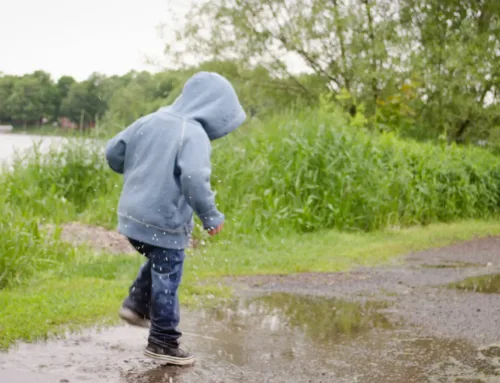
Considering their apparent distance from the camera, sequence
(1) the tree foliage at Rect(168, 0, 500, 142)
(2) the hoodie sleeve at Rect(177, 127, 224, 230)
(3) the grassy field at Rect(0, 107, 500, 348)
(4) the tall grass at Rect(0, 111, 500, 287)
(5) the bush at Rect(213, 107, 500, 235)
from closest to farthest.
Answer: (2) the hoodie sleeve at Rect(177, 127, 224, 230), (3) the grassy field at Rect(0, 107, 500, 348), (4) the tall grass at Rect(0, 111, 500, 287), (5) the bush at Rect(213, 107, 500, 235), (1) the tree foliage at Rect(168, 0, 500, 142)

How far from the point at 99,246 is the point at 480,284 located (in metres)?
4.35

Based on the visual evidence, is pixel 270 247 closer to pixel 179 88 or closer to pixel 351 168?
pixel 351 168

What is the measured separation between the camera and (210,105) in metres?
4.70

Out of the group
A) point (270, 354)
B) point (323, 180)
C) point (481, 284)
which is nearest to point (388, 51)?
point (323, 180)

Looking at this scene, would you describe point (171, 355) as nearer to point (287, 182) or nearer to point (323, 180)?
point (287, 182)

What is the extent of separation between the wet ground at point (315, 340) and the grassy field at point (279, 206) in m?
0.68

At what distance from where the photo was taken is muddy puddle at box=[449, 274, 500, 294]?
7812mm

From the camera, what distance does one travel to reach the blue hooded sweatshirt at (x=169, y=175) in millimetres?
4391

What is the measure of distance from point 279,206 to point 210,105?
6.46m

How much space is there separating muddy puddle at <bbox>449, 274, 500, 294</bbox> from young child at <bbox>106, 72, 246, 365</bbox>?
13.4 feet

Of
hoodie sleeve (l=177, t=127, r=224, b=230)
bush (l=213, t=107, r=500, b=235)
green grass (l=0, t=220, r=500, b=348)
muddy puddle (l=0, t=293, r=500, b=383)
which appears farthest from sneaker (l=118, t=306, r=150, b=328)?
bush (l=213, t=107, r=500, b=235)

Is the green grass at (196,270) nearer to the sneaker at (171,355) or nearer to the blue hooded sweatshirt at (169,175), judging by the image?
the sneaker at (171,355)

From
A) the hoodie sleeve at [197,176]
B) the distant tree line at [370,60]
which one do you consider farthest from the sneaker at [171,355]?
the distant tree line at [370,60]

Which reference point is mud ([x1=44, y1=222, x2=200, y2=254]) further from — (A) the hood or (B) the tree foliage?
(B) the tree foliage
